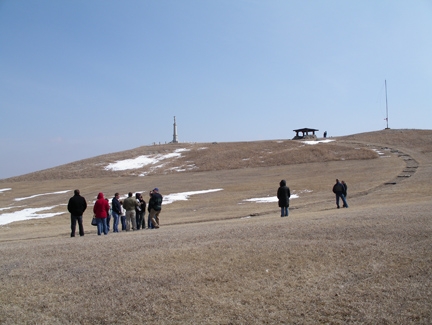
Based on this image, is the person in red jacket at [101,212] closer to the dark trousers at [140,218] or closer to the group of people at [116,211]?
the group of people at [116,211]

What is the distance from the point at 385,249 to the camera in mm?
10000

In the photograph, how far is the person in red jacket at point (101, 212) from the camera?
1903 centimetres

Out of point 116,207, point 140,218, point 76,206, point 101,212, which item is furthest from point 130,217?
point 76,206

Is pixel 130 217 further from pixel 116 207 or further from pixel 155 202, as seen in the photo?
pixel 155 202

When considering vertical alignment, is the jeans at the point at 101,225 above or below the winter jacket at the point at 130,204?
below

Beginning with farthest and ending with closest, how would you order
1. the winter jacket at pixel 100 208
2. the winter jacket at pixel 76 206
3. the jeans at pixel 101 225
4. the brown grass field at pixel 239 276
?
1. the jeans at pixel 101 225
2. the winter jacket at pixel 100 208
3. the winter jacket at pixel 76 206
4. the brown grass field at pixel 239 276

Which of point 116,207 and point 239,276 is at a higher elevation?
point 116,207

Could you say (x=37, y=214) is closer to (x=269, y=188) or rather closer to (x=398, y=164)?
(x=269, y=188)

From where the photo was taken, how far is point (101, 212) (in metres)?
19.0

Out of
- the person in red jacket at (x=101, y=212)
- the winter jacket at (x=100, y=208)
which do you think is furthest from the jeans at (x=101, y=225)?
the winter jacket at (x=100, y=208)

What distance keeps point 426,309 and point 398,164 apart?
4352 centimetres

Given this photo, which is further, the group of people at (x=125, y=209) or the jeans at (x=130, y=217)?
the jeans at (x=130, y=217)

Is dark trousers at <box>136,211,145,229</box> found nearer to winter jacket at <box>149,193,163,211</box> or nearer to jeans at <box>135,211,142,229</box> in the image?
jeans at <box>135,211,142,229</box>

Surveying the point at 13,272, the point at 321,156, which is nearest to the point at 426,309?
the point at 13,272
